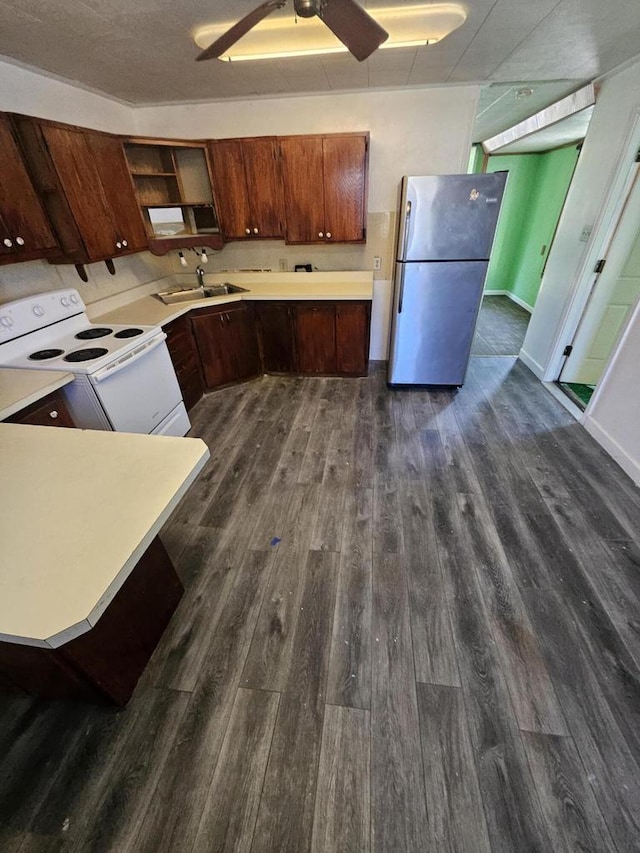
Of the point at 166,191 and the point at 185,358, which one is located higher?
the point at 166,191

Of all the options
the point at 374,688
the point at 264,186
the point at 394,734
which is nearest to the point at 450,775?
the point at 394,734

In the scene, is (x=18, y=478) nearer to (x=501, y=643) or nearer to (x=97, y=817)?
(x=97, y=817)

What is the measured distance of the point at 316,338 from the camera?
3373 millimetres

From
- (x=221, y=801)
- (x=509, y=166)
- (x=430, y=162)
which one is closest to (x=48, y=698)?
(x=221, y=801)

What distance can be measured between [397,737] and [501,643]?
1.86 feet

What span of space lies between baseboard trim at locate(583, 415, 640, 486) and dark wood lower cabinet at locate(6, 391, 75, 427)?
11.1 ft

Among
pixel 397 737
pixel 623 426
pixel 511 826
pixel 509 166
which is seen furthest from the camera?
pixel 509 166

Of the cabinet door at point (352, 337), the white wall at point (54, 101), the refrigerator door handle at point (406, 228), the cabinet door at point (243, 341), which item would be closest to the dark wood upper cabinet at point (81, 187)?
the white wall at point (54, 101)

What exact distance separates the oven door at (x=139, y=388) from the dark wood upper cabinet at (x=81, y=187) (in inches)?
32.4

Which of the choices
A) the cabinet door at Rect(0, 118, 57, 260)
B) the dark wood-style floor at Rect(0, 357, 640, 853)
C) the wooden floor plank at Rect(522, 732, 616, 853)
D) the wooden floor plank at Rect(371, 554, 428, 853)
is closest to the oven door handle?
the cabinet door at Rect(0, 118, 57, 260)

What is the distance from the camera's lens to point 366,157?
113 inches

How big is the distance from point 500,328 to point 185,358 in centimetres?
422

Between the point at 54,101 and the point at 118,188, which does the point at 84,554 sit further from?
the point at 54,101

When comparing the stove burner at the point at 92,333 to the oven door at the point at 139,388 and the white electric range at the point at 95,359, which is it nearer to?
the white electric range at the point at 95,359
